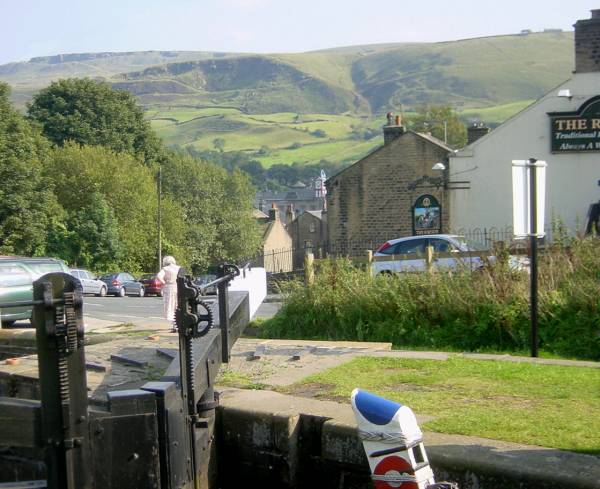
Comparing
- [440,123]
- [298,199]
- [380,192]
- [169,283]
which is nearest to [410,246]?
[169,283]

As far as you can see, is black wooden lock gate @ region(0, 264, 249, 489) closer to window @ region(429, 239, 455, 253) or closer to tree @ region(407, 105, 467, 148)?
window @ region(429, 239, 455, 253)

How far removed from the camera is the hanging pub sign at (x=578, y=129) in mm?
31812

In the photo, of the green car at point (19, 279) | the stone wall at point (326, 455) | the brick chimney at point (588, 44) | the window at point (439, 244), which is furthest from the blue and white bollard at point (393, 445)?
the brick chimney at point (588, 44)

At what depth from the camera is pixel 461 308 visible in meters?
13.6

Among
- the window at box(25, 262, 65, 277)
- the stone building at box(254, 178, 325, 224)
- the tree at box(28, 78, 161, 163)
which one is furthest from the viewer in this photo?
the stone building at box(254, 178, 325, 224)

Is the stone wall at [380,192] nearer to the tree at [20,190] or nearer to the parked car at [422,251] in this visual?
the parked car at [422,251]

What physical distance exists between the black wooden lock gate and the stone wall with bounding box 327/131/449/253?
3060 centimetres

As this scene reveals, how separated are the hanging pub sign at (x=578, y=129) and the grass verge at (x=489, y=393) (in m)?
23.7

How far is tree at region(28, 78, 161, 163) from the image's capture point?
68188 mm

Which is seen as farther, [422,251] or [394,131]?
[394,131]

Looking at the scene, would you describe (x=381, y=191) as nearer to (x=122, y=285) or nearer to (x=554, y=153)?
(x=554, y=153)

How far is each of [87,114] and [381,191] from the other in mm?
38226

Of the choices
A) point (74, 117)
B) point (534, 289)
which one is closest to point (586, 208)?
point (534, 289)

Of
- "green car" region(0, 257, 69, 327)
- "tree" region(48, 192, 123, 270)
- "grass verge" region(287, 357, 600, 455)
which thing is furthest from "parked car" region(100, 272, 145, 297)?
"grass verge" region(287, 357, 600, 455)
